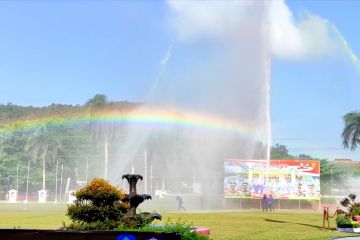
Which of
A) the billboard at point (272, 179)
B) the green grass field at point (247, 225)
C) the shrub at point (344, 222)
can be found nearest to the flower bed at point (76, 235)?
the green grass field at point (247, 225)

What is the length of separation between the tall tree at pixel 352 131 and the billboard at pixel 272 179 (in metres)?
31.4

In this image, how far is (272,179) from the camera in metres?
63.3

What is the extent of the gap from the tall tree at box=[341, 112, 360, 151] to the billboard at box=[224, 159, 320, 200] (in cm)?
3141

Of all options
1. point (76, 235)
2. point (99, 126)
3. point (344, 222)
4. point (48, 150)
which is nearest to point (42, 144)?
point (48, 150)

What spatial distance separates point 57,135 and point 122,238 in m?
116

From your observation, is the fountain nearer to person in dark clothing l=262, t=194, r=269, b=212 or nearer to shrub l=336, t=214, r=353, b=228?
shrub l=336, t=214, r=353, b=228

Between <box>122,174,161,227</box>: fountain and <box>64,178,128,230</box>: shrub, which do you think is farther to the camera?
<box>64,178,128,230</box>: shrub

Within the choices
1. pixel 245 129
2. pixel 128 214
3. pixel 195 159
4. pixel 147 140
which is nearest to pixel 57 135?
pixel 147 140

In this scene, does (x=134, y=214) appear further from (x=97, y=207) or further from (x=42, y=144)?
(x=42, y=144)

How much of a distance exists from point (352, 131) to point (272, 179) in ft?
118

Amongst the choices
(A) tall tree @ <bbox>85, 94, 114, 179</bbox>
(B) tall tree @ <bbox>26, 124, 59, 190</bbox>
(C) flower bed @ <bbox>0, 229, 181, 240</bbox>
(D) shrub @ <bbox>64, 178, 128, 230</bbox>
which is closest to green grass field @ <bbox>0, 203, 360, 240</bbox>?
(D) shrub @ <bbox>64, 178, 128, 230</bbox>

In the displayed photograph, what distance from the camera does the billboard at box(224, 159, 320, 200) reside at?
207 ft

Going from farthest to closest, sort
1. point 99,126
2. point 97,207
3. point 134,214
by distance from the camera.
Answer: point 99,126
point 134,214
point 97,207

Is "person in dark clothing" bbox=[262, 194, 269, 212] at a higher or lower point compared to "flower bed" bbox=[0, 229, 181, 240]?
lower
